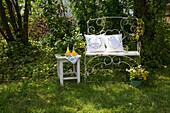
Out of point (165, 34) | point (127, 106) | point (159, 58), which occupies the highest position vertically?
Answer: point (165, 34)

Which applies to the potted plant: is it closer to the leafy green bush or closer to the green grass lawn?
the green grass lawn

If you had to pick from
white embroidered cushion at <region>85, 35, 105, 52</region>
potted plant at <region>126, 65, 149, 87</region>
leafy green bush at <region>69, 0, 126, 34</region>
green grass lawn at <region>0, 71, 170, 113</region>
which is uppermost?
leafy green bush at <region>69, 0, 126, 34</region>

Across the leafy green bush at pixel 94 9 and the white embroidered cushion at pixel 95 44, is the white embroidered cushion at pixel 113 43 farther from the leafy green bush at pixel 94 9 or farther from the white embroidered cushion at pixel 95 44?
the leafy green bush at pixel 94 9

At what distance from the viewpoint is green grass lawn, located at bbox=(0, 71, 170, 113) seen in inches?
93.6

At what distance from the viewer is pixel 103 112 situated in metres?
2.26

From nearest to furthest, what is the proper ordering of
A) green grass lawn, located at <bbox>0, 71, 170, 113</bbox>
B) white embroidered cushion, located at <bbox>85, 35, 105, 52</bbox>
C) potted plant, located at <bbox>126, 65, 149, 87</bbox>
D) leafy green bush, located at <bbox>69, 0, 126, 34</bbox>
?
green grass lawn, located at <bbox>0, 71, 170, 113</bbox>
potted plant, located at <bbox>126, 65, 149, 87</bbox>
white embroidered cushion, located at <bbox>85, 35, 105, 52</bbox>
leafy green bush, located at <bbox>69, 0, 126, 34</bbox>

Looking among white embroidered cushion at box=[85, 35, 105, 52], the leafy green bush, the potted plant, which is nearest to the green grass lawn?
the potted plant

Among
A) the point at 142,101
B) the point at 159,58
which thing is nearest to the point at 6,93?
the point at 142,101

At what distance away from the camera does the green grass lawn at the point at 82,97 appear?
2377 millimetres

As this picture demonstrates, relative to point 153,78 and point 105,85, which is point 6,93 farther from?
point 153,78

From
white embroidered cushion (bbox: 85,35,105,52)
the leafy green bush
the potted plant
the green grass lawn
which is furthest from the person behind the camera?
the leafy green bush

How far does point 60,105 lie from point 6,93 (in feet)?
3.20

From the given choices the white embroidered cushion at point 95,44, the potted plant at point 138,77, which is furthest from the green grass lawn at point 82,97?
the white embroidered cushion at point 95,44

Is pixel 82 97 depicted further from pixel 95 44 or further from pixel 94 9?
pixel 94 9
